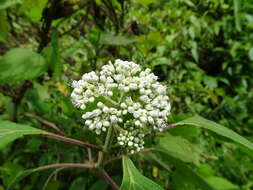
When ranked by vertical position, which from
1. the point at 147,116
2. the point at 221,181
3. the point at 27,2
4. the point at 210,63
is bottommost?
the point at 210,63

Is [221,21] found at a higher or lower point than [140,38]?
lower

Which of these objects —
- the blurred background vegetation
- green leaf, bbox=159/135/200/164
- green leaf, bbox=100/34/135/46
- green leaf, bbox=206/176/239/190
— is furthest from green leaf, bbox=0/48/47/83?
green leaf, bbox=206/176/239/190

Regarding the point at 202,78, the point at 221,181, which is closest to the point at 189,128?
the point at 221,181

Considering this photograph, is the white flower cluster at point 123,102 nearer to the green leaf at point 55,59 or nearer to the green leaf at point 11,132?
the green leaf at point 11,132

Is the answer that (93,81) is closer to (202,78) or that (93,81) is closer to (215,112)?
(215,112)

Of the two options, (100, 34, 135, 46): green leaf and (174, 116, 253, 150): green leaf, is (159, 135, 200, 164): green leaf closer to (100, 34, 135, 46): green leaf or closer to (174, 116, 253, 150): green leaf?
(174, 116, 253, 150): green leaf

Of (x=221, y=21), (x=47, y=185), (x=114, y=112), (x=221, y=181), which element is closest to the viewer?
(x=114, y=112)

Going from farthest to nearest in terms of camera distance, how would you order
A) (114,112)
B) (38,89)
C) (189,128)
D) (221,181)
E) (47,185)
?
(38,89) → (221,181) → (189,128) → (47,185) → (114,112)

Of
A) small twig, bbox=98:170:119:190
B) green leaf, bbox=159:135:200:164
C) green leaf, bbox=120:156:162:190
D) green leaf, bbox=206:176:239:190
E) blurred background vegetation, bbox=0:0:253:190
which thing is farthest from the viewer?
green leaf, bbox=206:176:239:190
